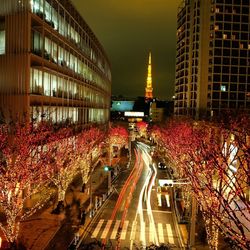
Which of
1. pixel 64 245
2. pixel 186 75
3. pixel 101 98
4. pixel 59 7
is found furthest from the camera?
pixel 186 75

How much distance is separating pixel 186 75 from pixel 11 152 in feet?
287

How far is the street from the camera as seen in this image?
2398 cm

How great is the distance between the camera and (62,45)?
3916 centimetres

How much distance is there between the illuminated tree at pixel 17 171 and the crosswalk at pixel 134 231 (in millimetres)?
5734

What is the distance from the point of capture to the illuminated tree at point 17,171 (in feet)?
66.1

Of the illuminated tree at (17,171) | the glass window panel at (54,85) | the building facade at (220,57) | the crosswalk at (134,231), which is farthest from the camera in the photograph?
the building facade at (220,57)

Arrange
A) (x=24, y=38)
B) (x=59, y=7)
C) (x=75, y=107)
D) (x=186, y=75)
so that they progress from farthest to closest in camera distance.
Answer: (x=186, y=75) → (x=75, y=107) → (x=59, y=7) → (x=24, y=38)

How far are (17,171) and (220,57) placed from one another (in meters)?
84.2

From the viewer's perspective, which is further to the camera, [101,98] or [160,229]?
[101,98]

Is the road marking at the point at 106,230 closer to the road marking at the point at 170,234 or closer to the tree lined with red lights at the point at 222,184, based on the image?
the road marking at the point at 170,234

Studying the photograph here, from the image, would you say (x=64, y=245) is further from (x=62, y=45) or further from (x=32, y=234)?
(x=62, y=45)

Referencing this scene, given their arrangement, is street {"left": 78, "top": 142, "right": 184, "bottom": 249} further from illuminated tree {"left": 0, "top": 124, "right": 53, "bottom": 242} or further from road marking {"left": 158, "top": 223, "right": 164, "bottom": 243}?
illuminated tree {"left": 0, "top": 124, "right": 53, "bottom": 242}

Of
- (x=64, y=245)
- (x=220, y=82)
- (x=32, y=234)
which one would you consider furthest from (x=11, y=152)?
(x=220, y=82)

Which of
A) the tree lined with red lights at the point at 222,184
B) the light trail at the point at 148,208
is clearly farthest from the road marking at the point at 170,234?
the tree lined with red lights at the point at 222,184
